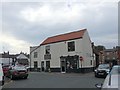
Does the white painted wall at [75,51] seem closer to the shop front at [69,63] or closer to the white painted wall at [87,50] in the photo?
the white painted wall at [87,50]

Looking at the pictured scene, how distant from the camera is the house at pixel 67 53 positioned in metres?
47.5

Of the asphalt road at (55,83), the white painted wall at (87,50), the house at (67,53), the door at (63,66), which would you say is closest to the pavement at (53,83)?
the asphalt road at (55,83)

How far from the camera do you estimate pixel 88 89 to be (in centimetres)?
1756

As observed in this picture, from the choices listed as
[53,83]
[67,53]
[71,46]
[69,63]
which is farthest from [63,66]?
[53,83]

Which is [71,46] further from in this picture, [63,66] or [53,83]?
[53,83]

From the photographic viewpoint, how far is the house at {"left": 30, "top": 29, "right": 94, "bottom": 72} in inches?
1870

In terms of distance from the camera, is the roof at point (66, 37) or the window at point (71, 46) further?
the roof at point (66, 37)

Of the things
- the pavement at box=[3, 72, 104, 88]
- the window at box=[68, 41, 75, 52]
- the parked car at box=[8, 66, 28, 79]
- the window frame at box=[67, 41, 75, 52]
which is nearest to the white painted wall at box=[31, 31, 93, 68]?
the window frame at box=[67, 41, 75, 52]

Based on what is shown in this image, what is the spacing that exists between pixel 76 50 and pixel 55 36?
37.3 feet

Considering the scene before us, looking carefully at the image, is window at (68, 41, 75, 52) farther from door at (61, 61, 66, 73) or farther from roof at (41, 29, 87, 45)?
door at (61, 61, 66, 73)

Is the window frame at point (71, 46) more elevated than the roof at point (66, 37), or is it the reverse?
the roof at point (66, 37)

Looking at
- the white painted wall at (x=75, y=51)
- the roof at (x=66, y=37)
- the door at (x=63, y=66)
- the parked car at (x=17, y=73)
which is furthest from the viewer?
the door at (x=63, y=66)

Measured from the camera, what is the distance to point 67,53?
49938 millimetres

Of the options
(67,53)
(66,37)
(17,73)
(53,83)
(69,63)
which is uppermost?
(66,37)
